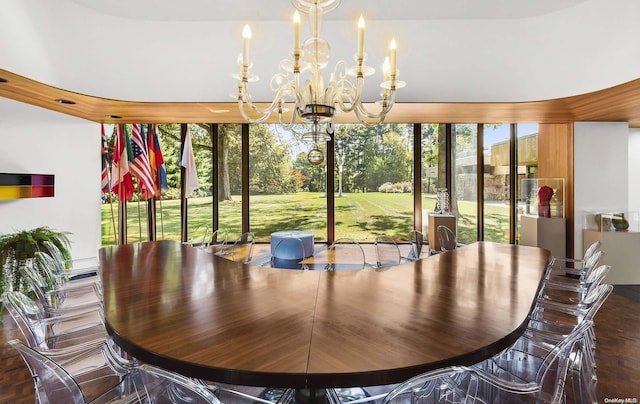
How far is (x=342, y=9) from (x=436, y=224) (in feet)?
13.4

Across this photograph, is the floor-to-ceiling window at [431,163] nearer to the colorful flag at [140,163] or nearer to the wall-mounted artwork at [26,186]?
the colorful flag at [140,163]

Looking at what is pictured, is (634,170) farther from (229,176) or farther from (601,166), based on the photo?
(229,176)

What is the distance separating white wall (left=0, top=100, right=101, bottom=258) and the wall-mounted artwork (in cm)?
20

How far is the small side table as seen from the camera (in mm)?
6184

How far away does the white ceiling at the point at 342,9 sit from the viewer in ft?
13.2

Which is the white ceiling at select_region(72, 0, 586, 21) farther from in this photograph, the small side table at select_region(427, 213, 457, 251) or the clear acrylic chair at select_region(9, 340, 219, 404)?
the clear acrylic chair at select_region(9, 340, 219, 404)

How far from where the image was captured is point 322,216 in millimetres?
6934

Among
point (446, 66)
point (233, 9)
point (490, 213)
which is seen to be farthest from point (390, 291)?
point (490, 213)

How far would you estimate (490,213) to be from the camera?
268 inches

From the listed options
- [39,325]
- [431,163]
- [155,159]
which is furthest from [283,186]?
[39,325]

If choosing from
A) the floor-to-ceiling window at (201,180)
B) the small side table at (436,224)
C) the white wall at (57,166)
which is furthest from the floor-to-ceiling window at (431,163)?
the white wall at (57,166)

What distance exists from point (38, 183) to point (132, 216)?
201cm

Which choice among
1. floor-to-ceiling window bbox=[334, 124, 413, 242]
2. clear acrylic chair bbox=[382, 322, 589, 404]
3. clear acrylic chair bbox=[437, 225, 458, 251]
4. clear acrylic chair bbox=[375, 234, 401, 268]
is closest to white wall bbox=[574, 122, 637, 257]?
clear acrylic chair bbox=[437, 225, 458, 251]

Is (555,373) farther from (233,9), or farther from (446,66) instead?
(233,9)
